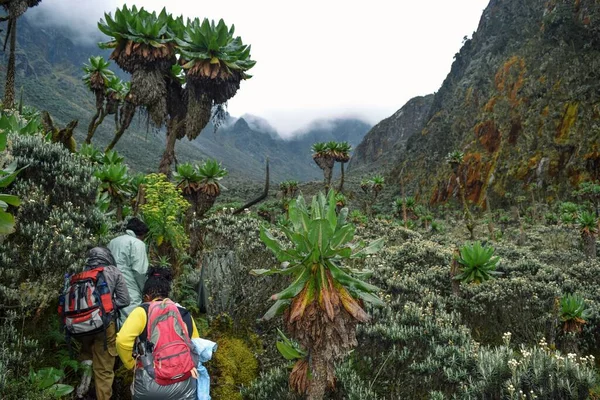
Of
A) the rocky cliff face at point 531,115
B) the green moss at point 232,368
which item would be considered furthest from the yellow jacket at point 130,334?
the rocky cliff face at point 531,115

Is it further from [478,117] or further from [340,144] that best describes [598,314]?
[478,117]

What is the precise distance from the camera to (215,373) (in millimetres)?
5066

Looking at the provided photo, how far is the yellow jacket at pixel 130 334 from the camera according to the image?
A: 307 cm

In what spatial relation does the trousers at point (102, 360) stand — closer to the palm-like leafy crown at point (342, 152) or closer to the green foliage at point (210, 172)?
the green foliage at point (210, 172)

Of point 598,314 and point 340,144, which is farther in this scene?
point 340,144

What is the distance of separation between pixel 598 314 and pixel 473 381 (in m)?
5.20

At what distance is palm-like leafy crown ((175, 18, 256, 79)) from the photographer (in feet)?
32.8

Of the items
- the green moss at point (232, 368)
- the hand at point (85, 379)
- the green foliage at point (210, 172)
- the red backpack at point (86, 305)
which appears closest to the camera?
the red backpack at point (86, 305)

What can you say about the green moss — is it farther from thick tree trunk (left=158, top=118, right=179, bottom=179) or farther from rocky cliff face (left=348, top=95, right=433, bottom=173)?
rocky cliff face (left=348, top=95, right=433, bottom=173)

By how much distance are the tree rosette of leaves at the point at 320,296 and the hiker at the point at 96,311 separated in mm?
1548

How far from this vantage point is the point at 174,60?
1121 cm

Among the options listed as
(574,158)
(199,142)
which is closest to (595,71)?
(574,158)

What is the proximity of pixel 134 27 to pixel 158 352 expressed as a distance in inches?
386

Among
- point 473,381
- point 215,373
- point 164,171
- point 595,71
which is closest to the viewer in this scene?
point 473,381
